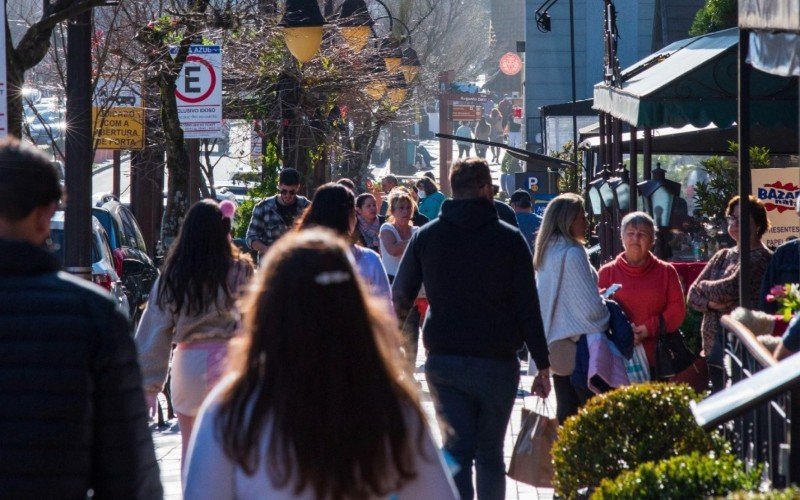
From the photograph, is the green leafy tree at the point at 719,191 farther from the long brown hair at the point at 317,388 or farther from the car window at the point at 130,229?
the long brown hair at the point at 317,388

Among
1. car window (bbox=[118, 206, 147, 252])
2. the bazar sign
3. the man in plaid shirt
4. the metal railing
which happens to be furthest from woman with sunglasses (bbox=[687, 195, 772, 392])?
car window (bbox=[118, 206, 147, 252])

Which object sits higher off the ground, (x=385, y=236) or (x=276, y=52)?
(x=276, y=52)

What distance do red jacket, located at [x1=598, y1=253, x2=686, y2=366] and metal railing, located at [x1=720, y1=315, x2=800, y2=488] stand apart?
1502 millimetres

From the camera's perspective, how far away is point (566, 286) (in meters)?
7.49

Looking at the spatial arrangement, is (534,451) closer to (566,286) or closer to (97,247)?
(566,286)

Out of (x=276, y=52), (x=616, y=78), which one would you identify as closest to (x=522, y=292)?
(x=616, y=78)

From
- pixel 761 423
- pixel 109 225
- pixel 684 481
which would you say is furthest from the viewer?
pixel 109 225

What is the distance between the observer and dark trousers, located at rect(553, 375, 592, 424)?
767 centimetres

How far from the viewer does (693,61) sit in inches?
400

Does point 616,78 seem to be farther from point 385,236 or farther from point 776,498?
point 776,498

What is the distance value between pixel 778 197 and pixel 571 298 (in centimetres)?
484

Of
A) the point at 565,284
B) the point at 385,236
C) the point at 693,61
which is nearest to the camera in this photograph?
the point at 565,284

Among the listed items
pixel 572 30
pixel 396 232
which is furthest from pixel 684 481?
pixel 572 30

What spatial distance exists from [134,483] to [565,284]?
464 centimetres
